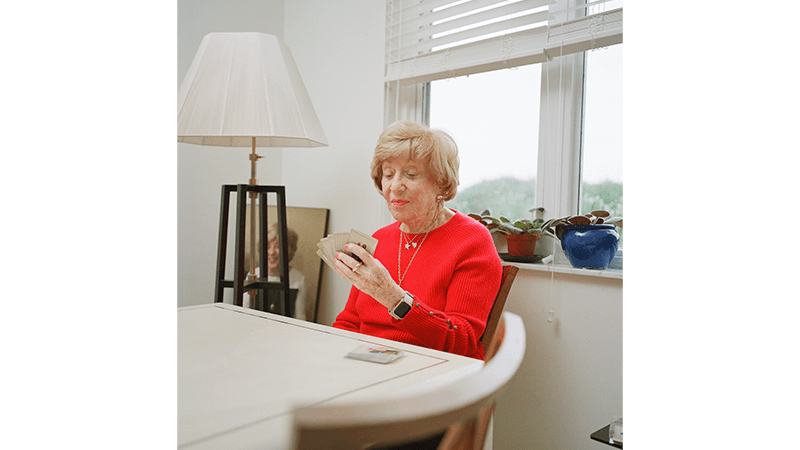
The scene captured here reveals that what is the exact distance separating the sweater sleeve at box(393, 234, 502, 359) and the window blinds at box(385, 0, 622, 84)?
0.74 m

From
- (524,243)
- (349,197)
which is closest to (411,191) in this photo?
(524,243)

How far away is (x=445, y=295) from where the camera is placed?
1.40 meters

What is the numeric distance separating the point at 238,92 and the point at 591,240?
49.1 inches

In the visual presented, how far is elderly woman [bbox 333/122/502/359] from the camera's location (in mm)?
1223

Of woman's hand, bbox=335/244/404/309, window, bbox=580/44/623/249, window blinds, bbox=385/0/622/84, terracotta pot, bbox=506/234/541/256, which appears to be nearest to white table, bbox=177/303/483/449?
woman's hand, bbox=335/244/404/309

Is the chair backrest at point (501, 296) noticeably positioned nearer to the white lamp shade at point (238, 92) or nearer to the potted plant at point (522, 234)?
the potted plant at point (522, 234)

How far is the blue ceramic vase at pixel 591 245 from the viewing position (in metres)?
1.45

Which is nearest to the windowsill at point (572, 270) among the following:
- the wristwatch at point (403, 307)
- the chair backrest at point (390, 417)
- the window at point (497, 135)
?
the window at point (497, 135)

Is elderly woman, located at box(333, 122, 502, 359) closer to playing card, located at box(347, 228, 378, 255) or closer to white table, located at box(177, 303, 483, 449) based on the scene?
playing card, located at box(347, 228, 378, 255)

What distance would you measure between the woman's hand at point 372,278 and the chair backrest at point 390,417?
1017 millimetres

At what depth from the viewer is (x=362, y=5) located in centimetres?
222
